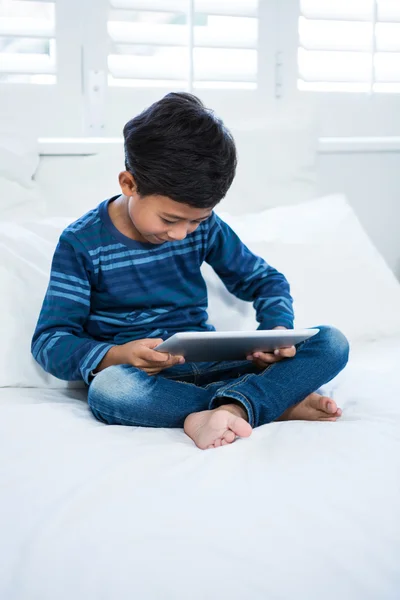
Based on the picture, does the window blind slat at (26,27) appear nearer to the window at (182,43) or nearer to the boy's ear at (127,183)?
the window at (182,43)

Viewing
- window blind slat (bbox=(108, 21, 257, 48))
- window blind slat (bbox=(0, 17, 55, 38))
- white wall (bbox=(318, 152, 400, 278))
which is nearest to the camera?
window blind slat (bbox=(0, 17, 55, 38))

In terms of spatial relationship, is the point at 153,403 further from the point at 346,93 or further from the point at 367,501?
the point at 346,93

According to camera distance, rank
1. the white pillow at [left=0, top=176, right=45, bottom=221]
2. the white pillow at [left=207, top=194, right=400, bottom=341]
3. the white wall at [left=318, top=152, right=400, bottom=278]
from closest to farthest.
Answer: the white pillow at [left=207, top=194, right=400, bottom=341]
the white pillow at [left=0, top=176, right=45, bottom=221]
the white wall at [left=318, top=152, right=400, bottom=278]

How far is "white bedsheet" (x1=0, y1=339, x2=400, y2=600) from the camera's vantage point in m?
0.77

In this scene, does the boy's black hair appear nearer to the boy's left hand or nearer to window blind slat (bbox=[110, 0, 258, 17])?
the boy's left hand

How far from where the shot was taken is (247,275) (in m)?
1.51

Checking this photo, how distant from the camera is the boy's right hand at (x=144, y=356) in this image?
1181 millimetres

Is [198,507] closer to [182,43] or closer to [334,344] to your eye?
[334,344]

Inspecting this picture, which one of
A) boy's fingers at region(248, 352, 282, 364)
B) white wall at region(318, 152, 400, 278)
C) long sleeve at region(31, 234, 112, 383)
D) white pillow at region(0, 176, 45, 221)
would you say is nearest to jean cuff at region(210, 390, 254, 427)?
boy's fingers at region(248, 352, 282, 364)

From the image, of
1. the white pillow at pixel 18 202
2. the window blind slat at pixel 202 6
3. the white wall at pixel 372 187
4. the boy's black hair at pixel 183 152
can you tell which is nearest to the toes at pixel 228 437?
the boy's black hair at pixel 183 152

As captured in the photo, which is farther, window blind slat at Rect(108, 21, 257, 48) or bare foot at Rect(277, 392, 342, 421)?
window blind slat at Rect(108, 21, 257, 48)

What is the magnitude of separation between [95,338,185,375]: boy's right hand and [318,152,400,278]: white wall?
1.24 metres

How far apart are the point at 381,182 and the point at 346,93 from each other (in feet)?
1.01

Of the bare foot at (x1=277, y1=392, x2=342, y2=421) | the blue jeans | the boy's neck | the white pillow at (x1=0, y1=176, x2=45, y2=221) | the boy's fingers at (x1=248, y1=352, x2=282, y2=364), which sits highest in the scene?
the boy's neck
